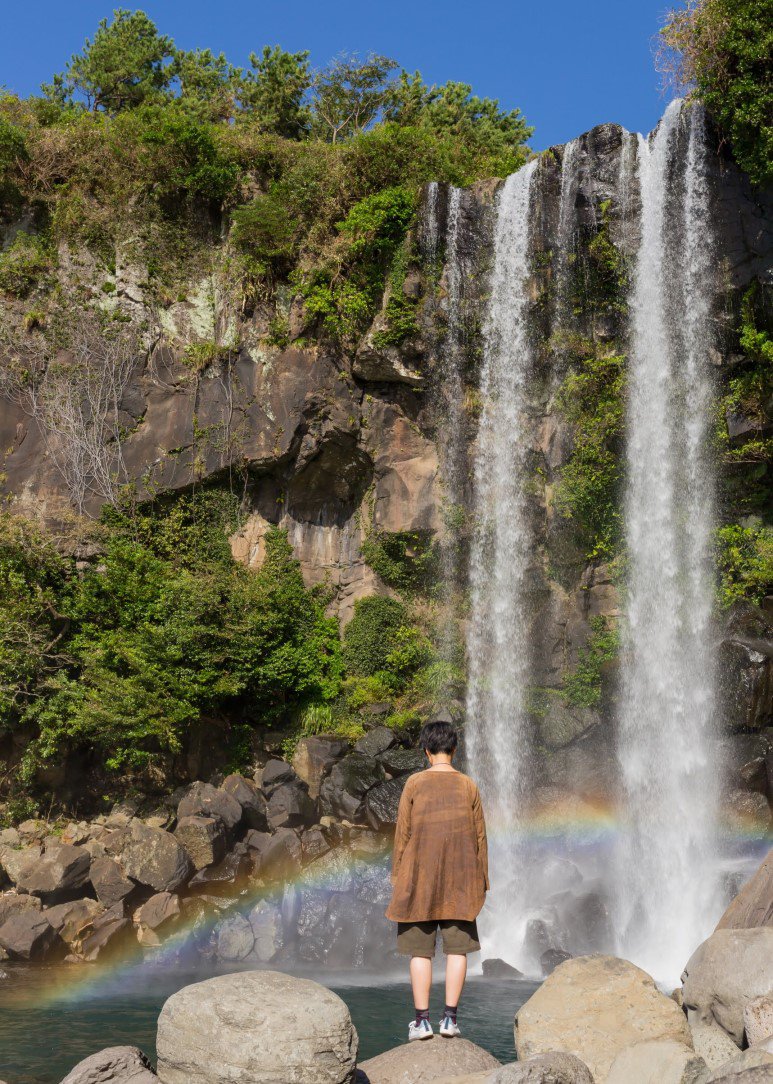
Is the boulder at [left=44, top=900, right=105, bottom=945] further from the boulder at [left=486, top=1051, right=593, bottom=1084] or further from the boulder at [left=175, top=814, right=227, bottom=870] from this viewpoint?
the boulder at [left=486, top=1051, right=593, bottom=1084]

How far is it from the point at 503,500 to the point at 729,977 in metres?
13.3

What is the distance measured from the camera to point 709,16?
1692cm

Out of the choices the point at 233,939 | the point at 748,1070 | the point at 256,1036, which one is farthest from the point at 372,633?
the point at 748,1070

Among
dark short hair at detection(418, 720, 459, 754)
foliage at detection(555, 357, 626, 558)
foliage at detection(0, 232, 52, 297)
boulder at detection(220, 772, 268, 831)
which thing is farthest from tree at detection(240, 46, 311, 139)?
dark short hair at detection(418, 720, 459, 754)

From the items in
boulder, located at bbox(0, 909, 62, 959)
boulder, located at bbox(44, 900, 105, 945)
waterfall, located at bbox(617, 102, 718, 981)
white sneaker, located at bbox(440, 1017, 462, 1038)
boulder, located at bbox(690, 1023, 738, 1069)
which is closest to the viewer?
white sneaker, located at bbox(440, 1017, 462, 1038)

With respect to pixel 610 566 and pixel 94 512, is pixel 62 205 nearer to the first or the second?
pixel 94 512

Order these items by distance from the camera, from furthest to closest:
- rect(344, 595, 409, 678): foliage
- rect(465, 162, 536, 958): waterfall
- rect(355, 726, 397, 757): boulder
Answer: rect(344, 595, 409, 678): foliage < rect(465, 162, 536, 958): waterfall < rect(355, 726, 397, 757): boulder

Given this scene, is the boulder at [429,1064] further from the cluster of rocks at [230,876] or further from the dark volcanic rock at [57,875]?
the dark volcanic rock at [57,875]

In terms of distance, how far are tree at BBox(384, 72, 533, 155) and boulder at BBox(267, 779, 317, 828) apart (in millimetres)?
17808

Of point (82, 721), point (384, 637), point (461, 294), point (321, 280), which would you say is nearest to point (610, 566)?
point (384, 637)

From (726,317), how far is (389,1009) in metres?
13.8

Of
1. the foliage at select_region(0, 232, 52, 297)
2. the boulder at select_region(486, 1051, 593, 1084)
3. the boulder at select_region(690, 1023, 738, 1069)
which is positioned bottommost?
the boulder at select_region(690, 1023, 738, 1069)

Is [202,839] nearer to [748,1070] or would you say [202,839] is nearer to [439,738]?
[439,738]

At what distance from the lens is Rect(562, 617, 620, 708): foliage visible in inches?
681
